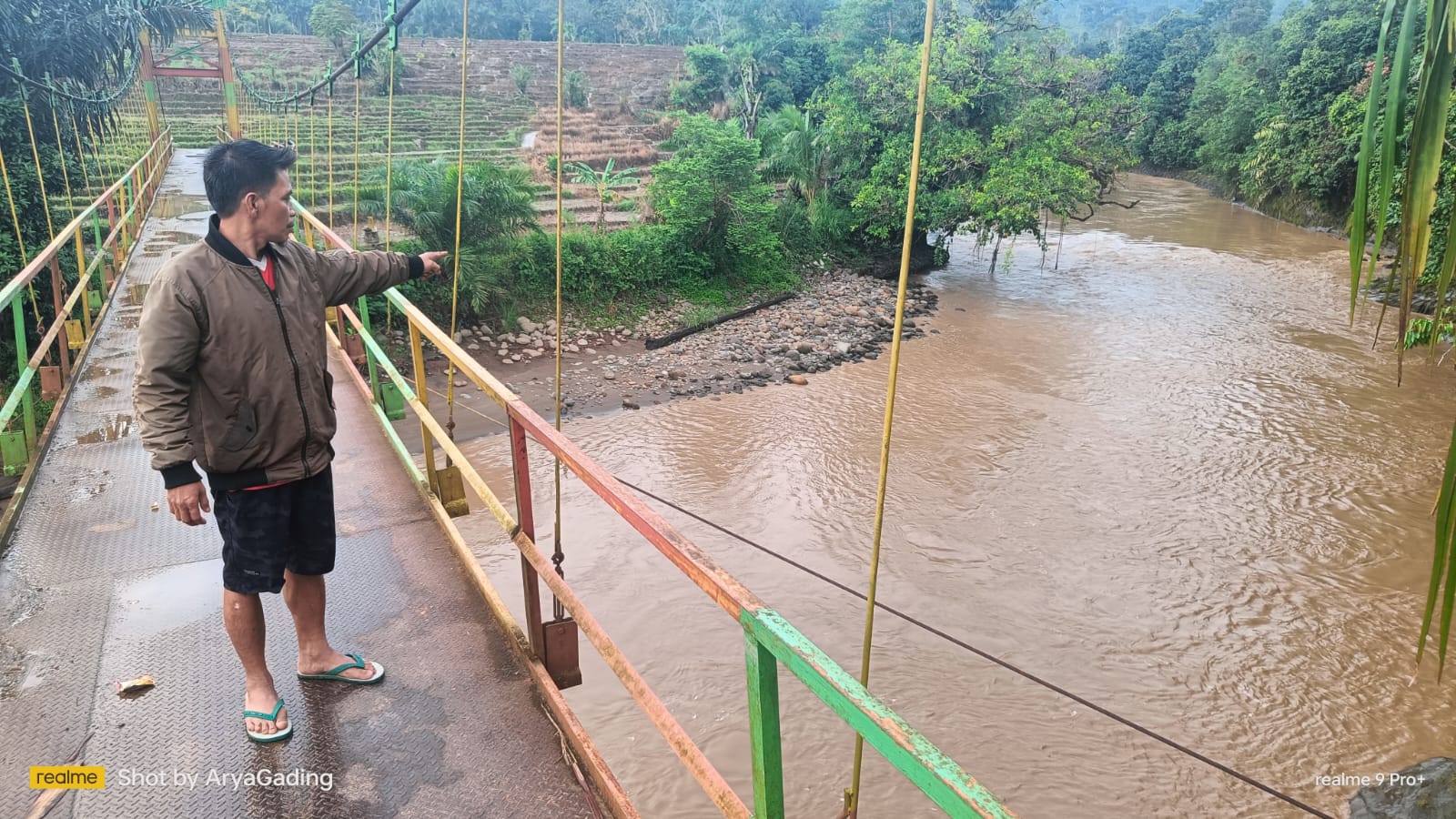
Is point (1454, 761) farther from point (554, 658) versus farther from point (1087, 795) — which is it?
point (554, 658)

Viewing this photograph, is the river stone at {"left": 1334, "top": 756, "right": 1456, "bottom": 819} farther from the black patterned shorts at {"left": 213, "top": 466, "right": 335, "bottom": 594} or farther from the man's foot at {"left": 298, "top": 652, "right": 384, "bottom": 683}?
the black patterned shorts at {"left": 213, "top": 466, "right": 335, "bottom": 594}

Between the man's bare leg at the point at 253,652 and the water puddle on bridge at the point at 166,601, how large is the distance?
0.67 m

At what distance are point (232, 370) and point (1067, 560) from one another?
629 centimetres

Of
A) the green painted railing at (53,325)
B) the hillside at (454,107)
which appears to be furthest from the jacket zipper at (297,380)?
the hillside at (454,107)

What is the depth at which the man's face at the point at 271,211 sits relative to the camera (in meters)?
1.84

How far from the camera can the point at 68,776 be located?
193 cm

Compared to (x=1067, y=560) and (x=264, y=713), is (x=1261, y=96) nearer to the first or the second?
(x=1067, y=560)

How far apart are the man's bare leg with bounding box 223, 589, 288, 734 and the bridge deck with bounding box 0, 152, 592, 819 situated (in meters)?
0.06

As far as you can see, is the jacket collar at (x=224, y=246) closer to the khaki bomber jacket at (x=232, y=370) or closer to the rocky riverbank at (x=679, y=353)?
the khaki bomber jacket at (x=232, y=370)

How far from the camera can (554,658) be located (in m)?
2.29

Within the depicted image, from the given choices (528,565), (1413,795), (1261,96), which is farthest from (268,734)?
(1261,96)

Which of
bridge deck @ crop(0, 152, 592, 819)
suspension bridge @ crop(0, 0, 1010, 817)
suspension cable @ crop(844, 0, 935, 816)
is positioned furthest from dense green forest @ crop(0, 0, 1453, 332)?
suspension cable @ crop(844, 0, 935, 816)

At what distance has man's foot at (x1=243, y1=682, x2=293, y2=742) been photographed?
203 cm

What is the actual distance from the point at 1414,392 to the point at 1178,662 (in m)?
7.38
